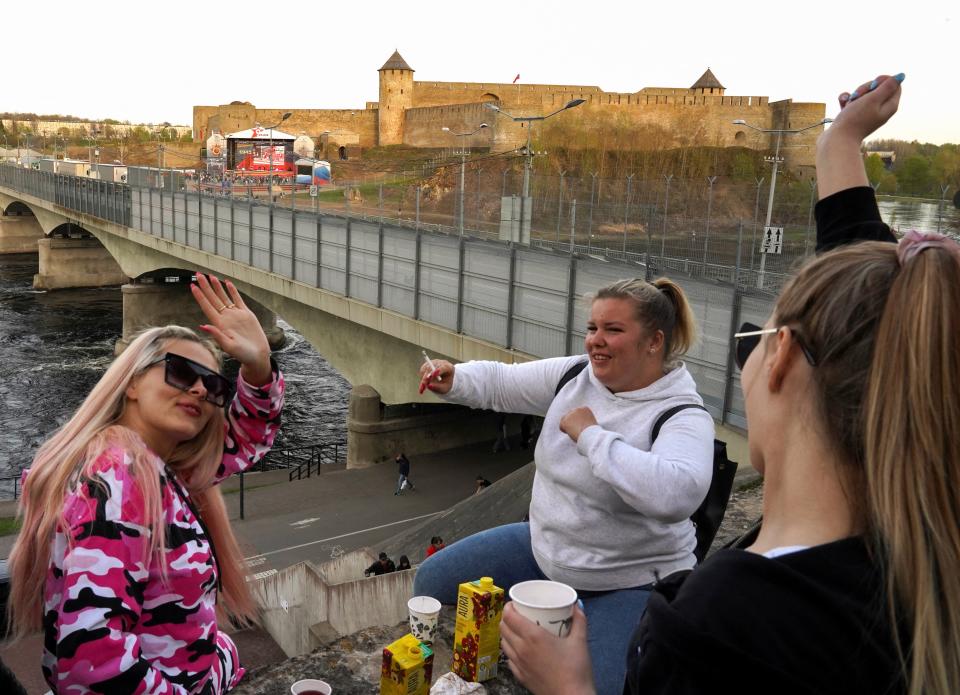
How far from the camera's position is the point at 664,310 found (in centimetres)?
348

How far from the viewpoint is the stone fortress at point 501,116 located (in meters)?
78.1

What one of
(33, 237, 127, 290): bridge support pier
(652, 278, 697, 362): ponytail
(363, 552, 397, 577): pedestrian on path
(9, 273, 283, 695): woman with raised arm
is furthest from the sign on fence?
(33, 237, 127, 290): bridge support pier

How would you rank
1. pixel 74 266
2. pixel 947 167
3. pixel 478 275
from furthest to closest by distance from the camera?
pixel 74 266, pixel 947 167, pixel 478 275

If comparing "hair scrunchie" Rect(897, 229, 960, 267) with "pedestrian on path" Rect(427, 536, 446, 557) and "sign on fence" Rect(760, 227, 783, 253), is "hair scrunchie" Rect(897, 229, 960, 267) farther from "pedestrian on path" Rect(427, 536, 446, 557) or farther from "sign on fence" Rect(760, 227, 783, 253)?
"sign on fence" Rect(760, 227, 783, 253)

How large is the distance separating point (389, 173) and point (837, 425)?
71.8 meters

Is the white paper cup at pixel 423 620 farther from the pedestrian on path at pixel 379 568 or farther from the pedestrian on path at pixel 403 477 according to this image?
the pedestrian on path at pixel 403 477

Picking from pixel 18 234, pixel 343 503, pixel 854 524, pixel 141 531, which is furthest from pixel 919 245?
pixel 18 234

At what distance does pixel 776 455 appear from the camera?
1.68 metres

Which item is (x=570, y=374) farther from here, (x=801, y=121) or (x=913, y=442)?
(x=801, y=121)

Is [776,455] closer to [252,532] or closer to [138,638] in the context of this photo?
[138,638]

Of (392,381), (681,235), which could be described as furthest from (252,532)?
(681,235)

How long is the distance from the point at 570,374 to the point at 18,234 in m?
75.9

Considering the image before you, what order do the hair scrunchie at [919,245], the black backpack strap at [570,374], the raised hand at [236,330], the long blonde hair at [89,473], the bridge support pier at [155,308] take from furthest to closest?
1. the bridge support pier at [155,308]
2. the black backpack strap at [570,374]
3. the raised hand at [236,330]
4. the long blonde hair at [89,473]
5. the hair scrunchie at [919,245]

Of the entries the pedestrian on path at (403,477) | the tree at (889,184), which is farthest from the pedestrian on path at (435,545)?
the tree at (889,184)
